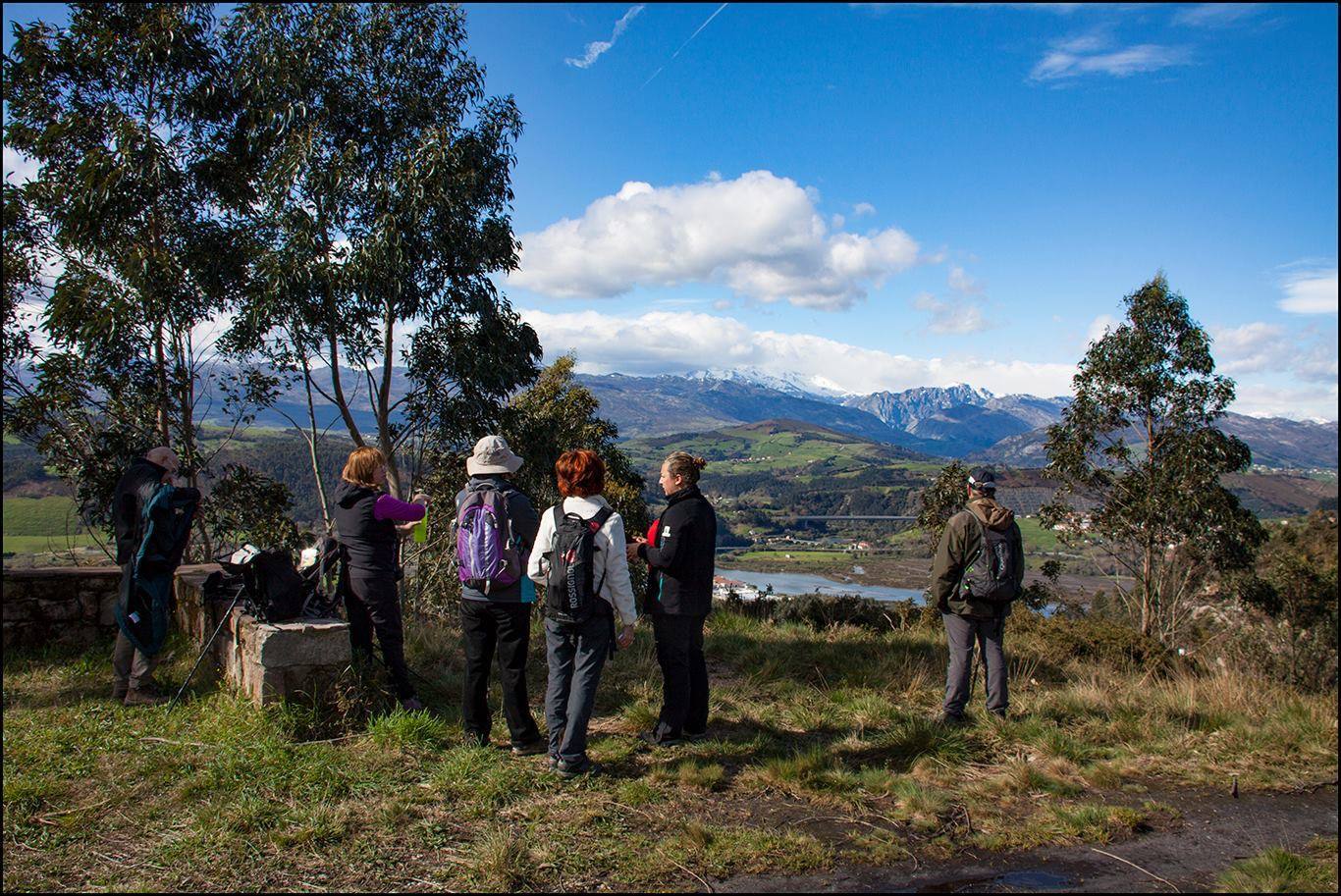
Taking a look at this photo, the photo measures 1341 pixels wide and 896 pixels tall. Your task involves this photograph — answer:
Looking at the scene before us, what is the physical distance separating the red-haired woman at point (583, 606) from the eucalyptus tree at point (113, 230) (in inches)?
278

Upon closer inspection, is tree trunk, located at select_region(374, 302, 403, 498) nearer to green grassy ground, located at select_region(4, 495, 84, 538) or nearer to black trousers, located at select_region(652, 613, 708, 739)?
black trousers, located at select_region(652, 613, 708, 739)

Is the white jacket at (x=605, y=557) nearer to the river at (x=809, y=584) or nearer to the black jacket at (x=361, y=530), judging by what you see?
the black jacket at (x=361, y=530)

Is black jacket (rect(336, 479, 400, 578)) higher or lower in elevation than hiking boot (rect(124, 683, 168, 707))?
higher

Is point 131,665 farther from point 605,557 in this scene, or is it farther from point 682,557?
point 682,557

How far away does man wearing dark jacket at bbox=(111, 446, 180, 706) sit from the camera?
5.35 metres

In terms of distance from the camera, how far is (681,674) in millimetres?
4828

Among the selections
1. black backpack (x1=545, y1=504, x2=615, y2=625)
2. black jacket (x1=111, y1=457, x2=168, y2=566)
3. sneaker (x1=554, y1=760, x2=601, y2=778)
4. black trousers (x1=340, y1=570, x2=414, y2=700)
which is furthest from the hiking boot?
black backpack (x1=545, y1=504, x2=615, y2=625)

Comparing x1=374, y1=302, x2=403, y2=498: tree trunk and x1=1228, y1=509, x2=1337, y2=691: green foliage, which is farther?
x1=1228, y1=509, x2=1337, y2=691: green foliage

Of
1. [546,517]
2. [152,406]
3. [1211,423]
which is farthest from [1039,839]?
[1211,423]

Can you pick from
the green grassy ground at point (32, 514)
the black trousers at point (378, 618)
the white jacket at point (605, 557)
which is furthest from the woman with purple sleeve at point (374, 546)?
the green grassy ground at point (32, 514)

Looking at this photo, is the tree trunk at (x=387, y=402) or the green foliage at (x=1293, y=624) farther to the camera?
the green foliage at (x=1293, y=624)

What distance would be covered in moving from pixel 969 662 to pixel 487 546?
3.26 metres

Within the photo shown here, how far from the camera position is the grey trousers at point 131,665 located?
5395mm

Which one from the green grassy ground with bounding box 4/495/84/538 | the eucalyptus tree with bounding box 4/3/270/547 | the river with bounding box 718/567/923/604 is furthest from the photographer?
the river with bounding box 718/567/923/604
